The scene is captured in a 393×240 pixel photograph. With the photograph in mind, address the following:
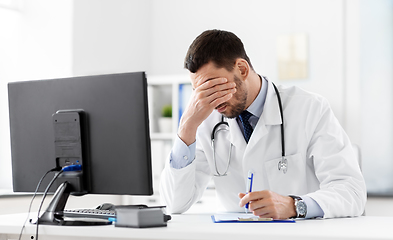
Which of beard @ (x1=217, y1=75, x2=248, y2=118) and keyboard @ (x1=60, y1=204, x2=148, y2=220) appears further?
beard @ (x1=217, y1=75, x2=248, y2=118)

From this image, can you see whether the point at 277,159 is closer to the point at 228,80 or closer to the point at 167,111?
the point at 228,80

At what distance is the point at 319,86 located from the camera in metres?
3.33

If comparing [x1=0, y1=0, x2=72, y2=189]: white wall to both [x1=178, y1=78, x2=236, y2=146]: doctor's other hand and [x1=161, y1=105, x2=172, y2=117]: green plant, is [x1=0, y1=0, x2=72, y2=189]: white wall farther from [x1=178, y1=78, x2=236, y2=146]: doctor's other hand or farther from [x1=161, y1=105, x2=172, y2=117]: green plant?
[x1=178, y1=78, x2=236, y2=146]: doctor's other hand

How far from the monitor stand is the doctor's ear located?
74 centimetres

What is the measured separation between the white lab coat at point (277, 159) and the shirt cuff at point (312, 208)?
6.2 inches

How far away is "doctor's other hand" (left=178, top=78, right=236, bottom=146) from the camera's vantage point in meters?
1.59

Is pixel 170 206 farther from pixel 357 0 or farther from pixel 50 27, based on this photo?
pixel 357 0

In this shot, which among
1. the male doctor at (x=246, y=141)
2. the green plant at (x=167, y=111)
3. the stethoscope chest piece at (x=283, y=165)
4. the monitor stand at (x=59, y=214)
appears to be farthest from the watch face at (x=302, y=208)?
the green plant at (x=167, y=111)

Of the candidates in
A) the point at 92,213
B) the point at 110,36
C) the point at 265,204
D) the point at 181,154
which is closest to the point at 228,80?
the point at 181,154

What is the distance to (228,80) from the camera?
5.53 feet

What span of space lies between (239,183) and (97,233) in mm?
Answer: 795

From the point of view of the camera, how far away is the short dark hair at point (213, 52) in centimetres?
165

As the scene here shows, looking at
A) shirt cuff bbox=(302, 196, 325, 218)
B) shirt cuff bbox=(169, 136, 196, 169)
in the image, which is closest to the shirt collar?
shirt cuff bbox=(169, 136, 196, 169)

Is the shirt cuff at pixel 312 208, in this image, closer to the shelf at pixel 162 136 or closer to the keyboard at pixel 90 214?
the keyboard at pixel 90 214
